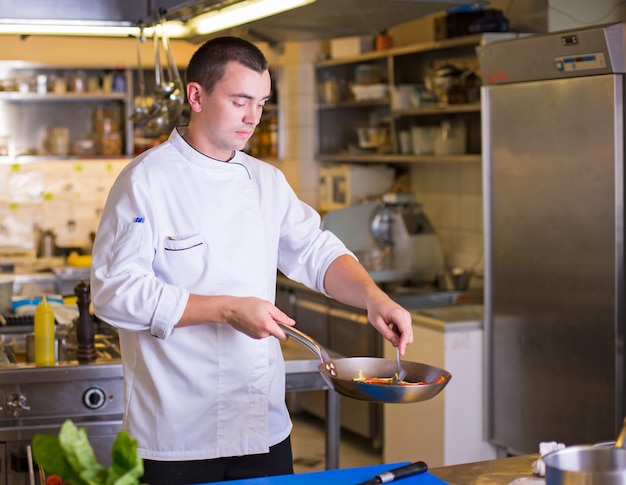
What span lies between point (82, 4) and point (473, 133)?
272cm

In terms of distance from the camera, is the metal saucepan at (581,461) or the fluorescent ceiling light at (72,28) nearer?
the metal saucepan at (581,461)

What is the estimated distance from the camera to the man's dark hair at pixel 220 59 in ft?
8.16

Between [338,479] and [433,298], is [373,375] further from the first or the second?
[433,298]

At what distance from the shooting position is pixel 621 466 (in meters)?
1.68

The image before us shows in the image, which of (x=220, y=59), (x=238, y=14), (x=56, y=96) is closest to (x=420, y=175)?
(x=56, y=96)

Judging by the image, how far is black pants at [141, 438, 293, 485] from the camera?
250 cm

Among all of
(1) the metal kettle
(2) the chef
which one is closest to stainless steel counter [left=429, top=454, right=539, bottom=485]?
(2) the chef

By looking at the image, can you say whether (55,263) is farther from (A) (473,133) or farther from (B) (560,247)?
(B) (560,247)

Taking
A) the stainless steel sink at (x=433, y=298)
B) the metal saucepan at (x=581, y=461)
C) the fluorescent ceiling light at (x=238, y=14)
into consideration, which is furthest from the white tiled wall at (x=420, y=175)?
the metal saucepan at (x=581, y=461)

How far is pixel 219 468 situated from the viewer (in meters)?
2.56

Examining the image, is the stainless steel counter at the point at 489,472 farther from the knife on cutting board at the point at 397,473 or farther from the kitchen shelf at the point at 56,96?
the kitchen shelf at the point at 56,96

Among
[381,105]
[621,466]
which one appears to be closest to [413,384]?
[621,466]

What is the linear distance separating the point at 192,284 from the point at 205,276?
38mm

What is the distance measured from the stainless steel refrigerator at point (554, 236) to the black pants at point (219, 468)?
1.83 meters
